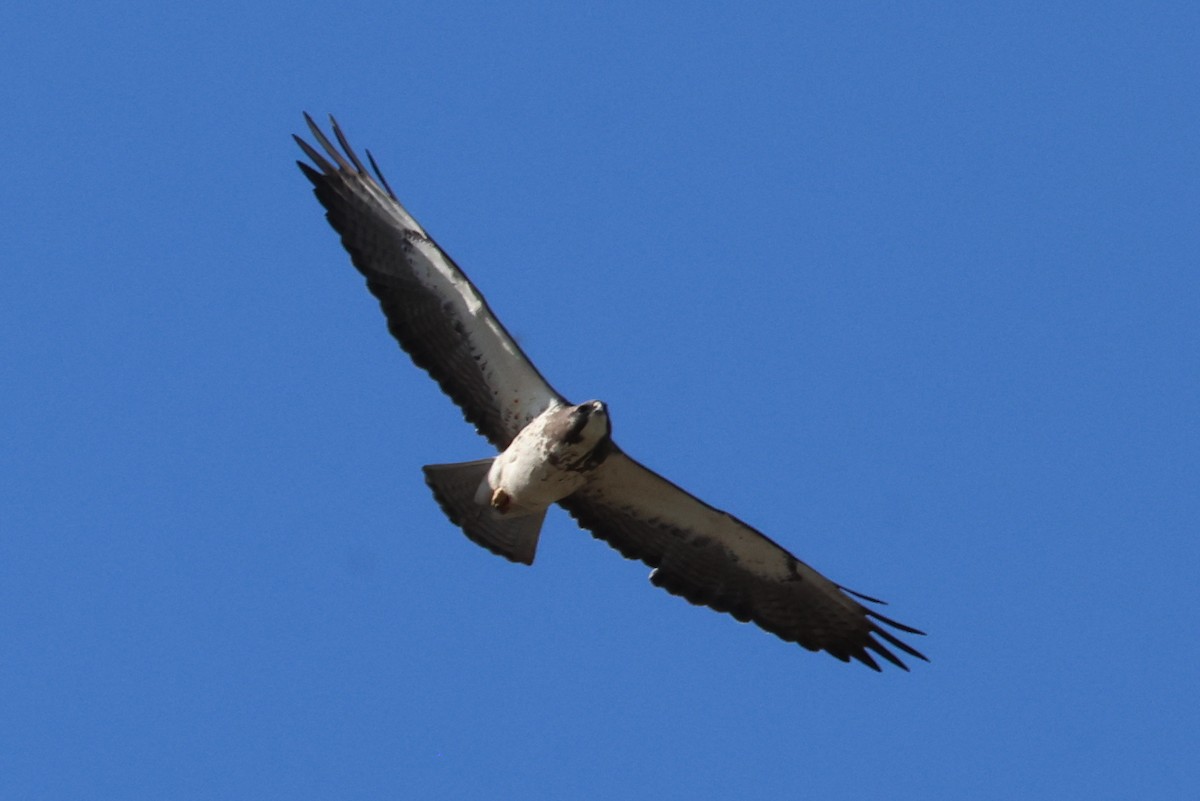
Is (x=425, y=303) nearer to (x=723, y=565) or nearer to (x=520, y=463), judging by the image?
(x=520, y=463)

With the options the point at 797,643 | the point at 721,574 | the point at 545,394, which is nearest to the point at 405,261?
the point at 545,394

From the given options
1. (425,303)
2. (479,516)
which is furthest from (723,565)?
(425,303)

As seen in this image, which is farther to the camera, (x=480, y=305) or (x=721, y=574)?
(x=721, y=574)

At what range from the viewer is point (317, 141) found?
12375mm

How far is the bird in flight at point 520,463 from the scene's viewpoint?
1182 centimetres

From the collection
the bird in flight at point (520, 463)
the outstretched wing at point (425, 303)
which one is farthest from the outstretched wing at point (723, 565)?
the outstretched wing at point (425, 303)

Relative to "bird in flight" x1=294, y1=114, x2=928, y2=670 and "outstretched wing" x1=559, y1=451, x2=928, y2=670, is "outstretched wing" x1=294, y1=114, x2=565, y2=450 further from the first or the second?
"outstretched wing" x1=559, y1=451, x2=928, y2=670

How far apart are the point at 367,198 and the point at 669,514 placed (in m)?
3.16

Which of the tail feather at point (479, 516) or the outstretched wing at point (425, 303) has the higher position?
the outstretched wing at point (425, 303)

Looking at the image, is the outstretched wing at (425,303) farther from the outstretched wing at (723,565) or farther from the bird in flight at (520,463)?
the outstretched wing at (723,565)

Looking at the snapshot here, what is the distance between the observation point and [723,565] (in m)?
12.7

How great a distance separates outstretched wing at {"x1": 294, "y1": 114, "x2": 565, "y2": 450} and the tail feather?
390mm

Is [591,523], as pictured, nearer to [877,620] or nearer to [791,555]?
[791,555]

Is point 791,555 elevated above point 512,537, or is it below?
above
